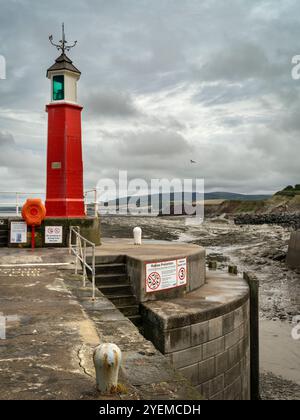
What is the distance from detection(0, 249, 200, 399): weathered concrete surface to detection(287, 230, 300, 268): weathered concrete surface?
1921 centimetres

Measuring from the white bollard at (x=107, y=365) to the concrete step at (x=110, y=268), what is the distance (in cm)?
571

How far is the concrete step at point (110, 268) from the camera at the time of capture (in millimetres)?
8711

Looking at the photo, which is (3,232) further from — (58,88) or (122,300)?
(122,300)

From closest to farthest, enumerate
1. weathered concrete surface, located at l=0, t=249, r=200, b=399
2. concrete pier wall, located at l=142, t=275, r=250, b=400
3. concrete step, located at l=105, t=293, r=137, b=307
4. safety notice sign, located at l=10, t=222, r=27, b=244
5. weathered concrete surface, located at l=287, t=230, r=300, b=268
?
1. weathered concrete surface, located at l=0, t=249, r=200, b=399
2. concrete pier wall, located at l=142, t=275, r=250, b=400
3. concrete step, located at l=105, t=293, r=137, b=307
4. safety notice sign, located at l=10, t=222, r=27, b=244
5. weathered concrete surface, located at l=287, t=230, r=300, b=268

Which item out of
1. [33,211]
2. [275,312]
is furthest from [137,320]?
[275,312]

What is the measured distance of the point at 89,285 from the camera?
24.0 feet

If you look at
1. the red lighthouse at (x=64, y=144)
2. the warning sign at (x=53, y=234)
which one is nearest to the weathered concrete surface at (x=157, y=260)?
the warning sign at (x=53, y=234)

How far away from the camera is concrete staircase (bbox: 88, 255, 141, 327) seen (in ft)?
24.7

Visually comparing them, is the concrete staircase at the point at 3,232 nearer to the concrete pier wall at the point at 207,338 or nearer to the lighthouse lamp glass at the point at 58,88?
the lighthouse lamp glass at the point at 58,88

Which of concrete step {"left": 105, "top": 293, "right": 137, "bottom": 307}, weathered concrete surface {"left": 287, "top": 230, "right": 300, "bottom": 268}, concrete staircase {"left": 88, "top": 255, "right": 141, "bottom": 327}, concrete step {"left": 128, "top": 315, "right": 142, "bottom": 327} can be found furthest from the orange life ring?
weathered concrete surface {"left": 287, "top": 230, "right": 300, "bottom": 268}

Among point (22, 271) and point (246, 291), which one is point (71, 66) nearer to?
point (22, 271)

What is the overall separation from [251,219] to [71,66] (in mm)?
59187

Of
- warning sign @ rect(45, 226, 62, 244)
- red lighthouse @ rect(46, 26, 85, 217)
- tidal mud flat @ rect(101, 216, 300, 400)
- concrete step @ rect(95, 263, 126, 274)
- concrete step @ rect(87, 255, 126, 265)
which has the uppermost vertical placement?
red lighthouse @ rect(46, 26, 85, 217)

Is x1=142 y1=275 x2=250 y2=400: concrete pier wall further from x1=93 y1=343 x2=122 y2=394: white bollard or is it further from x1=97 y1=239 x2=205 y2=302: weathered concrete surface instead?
x1=93 y1=343 x2=122 y2=394: white bollard
